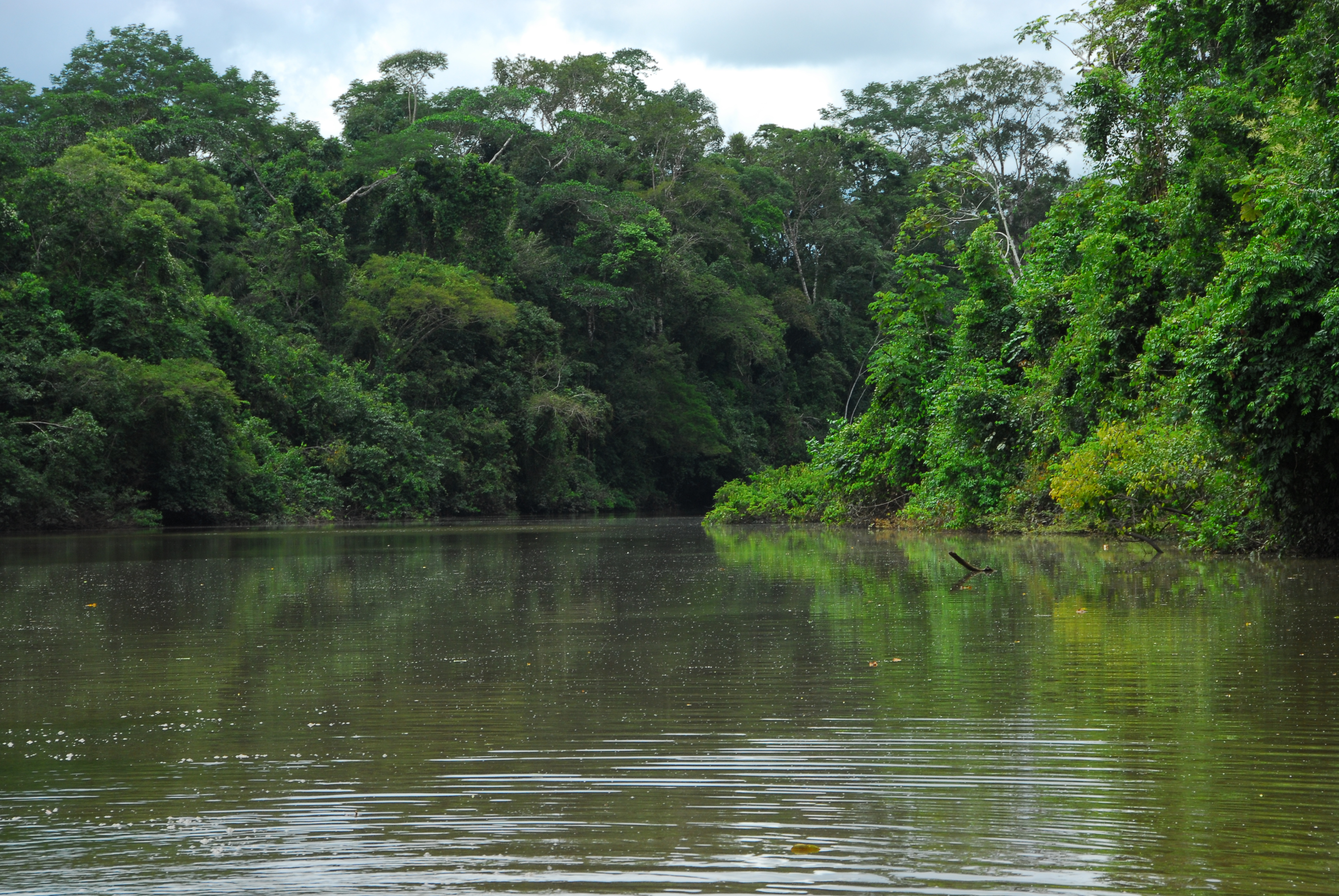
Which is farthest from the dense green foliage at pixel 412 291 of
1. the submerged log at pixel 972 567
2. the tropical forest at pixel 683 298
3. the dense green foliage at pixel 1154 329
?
the submerged log at pixel 972 567

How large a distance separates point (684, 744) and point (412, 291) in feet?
109

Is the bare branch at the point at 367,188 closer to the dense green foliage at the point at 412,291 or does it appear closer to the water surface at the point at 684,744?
the dense green foliage at the point at 412,291

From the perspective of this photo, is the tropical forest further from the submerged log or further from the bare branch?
the submerged log

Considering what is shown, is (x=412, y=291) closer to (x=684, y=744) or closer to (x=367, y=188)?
(x=367, y=188)

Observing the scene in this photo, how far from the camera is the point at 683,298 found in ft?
143

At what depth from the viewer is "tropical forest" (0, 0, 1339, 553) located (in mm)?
12336

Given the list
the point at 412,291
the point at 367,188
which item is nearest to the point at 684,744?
the point at 412,291

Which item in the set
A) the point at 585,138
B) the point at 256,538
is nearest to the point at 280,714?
the point at 256,538

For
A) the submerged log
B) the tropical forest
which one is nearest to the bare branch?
the tropical forest

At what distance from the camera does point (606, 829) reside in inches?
127

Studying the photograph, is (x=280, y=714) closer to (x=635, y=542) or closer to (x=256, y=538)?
(x=635, y=542)

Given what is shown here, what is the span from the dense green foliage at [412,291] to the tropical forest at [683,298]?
0.42 feet

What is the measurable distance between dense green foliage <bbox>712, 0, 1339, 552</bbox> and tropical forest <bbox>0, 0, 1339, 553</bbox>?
0.15 feet

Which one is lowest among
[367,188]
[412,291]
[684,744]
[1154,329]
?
[684,744]
